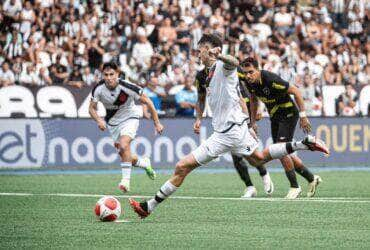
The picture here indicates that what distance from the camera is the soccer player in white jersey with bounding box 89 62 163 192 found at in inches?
730

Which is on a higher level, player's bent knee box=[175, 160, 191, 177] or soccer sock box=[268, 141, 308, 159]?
player's bent knee box=[175, 160, 191, 177]

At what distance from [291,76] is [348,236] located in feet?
61.6

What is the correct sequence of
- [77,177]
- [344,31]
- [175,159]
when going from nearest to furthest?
[77,177], [175,159], [344,31]

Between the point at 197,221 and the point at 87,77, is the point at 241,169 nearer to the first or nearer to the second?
the point at 197,221

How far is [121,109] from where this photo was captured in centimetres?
1947

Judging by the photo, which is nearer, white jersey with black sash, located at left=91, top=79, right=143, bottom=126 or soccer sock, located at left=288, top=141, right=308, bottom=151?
soccer sock, located at left=288, top=141, right=308, bottom=151

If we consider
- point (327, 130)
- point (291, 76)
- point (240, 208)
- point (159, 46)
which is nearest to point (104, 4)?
point (159, 46)

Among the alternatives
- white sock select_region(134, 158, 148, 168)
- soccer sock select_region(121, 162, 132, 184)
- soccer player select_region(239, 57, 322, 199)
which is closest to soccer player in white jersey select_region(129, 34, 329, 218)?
soccer player select_region(239, 57, 322, 199)

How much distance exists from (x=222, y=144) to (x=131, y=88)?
5609mm

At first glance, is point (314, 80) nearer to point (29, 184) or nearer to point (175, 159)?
point (175, 159)

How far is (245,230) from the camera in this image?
39.1ft

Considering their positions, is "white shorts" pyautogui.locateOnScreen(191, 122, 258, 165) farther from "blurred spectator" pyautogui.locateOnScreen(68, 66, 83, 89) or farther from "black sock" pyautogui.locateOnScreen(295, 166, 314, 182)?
"blurred spectator" pyautogui.locateOnScreen(68, 66, 83, 89)

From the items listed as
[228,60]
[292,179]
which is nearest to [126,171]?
[292,179]

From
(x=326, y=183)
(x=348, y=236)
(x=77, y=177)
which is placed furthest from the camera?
(x=77, y=177)
